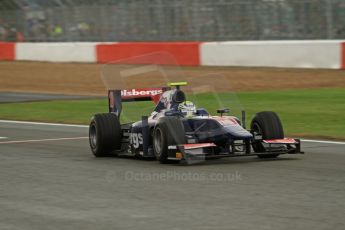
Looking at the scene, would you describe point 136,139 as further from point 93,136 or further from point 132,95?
point 132,95

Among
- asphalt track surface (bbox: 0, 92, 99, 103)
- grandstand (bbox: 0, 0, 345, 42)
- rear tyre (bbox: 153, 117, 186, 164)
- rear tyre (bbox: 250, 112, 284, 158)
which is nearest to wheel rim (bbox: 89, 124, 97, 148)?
rear tyre (bbox: 153, 117, 186, 164)

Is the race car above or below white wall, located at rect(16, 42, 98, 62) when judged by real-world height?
below

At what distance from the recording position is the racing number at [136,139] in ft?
37.3

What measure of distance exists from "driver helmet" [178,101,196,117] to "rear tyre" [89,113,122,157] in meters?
1.05

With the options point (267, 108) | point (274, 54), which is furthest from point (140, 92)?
point (274, 54)

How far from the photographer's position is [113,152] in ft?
39.5

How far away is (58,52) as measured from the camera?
34.9 m

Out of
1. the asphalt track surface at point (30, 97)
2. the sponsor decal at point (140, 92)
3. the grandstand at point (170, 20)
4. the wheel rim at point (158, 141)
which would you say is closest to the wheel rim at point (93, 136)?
the sponsor decal at point (140, 92)

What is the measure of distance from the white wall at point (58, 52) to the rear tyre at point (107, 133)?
21.5 meters

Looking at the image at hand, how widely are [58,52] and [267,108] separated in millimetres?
17400

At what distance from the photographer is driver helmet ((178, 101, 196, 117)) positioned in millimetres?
11133

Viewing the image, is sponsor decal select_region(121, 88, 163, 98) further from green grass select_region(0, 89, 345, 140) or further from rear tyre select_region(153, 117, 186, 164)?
rear tyre select_region(153, 117, 186, 164)

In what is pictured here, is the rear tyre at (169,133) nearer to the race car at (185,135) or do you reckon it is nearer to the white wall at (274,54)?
the race car at (185,135)

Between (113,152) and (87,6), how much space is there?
79.9 ft
